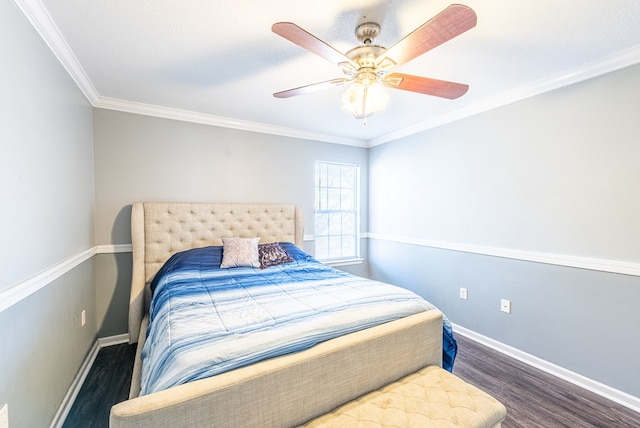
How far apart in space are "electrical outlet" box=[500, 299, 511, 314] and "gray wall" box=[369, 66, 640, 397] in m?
0.05

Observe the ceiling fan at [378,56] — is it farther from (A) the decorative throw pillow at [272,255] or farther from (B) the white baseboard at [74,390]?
(B) the white baseboard at [74,390]

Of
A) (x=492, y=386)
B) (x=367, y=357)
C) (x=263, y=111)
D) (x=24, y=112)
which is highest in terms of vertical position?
(x=263, y=111)

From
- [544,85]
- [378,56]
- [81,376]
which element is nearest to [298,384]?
[378,56]

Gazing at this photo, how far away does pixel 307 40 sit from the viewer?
1.37 m

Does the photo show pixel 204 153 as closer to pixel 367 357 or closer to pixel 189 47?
pixel 189 47

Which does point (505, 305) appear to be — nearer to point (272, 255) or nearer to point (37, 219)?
point (272, 255)

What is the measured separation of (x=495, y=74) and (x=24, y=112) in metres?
3.09

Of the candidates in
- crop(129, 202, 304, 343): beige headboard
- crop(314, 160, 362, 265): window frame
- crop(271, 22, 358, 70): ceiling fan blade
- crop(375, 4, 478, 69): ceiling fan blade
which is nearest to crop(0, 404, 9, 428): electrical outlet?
crop(129, 202, 304, 343): beige headboard

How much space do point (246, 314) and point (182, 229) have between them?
5.84 feet

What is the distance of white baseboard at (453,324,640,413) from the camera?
1.96 metres

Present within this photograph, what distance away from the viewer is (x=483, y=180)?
2840mm

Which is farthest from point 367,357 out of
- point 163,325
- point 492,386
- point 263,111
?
point 263,111

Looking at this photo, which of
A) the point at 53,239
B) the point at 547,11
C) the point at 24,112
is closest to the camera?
the point at 24,112

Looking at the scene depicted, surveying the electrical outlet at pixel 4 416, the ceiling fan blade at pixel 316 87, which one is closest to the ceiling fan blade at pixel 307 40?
the ceiling fan blade at pixel 316 87
